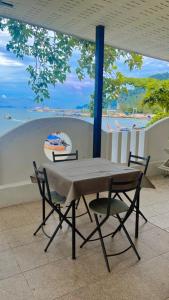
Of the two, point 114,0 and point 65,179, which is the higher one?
point 114,0

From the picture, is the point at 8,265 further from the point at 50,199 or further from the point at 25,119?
the point at 25,119

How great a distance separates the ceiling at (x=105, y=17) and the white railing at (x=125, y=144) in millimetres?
1716

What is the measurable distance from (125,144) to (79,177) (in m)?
2.61

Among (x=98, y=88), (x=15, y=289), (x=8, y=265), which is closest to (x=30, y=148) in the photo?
(x=98, y=88)

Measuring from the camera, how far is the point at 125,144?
197 inches

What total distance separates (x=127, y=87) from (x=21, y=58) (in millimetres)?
2859

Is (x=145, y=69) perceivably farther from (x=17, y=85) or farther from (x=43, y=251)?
(x=43, y=251)

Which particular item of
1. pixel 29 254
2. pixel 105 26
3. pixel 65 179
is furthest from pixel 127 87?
pixel 29 254

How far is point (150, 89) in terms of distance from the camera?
6680 mm

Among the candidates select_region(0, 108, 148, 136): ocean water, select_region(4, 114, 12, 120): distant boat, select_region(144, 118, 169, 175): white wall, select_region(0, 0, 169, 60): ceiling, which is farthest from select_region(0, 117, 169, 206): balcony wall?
select_region(0, 0, 169, 60): ceiling

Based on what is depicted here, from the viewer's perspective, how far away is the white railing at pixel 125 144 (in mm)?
4836

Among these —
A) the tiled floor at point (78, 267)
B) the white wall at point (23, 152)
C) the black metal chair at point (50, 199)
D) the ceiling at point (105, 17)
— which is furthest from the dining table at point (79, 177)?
the ceiling at point (105, 17)

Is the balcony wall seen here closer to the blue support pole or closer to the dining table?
the blue support pole

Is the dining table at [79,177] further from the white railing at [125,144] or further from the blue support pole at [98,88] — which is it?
the white railing at [125,144]
